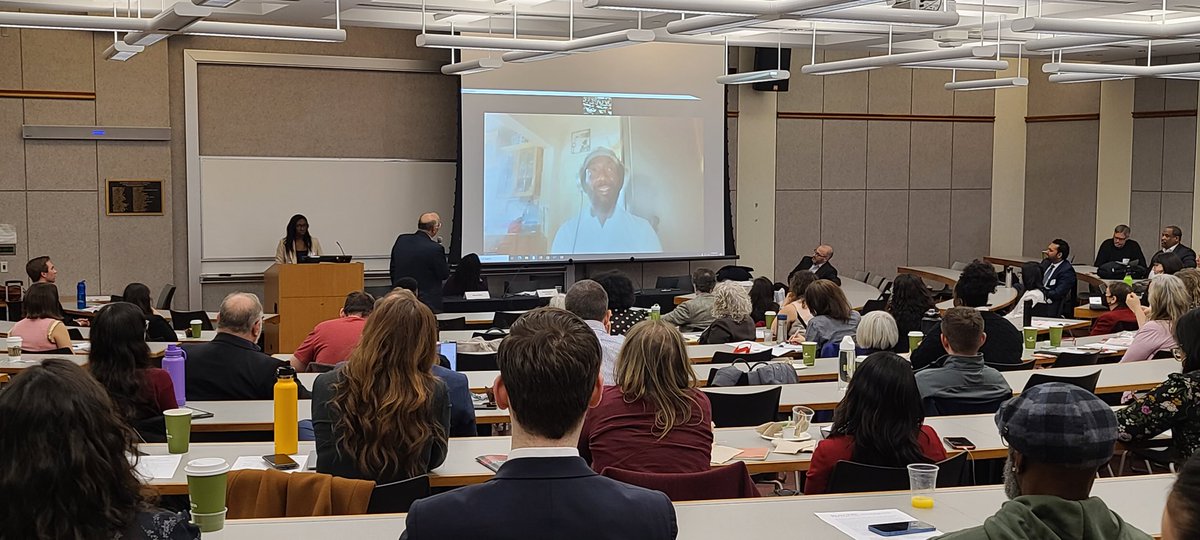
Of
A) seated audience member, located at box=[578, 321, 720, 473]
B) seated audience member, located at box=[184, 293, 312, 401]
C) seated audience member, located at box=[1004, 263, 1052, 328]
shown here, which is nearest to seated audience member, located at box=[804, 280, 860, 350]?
seated audience member, located at box=[1004, 263, 1052, 328]

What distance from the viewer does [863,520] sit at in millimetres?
3299

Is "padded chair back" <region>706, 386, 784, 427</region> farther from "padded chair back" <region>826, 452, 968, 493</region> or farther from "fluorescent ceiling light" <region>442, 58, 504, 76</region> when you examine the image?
"fluorescent ceiling light" <region>442, 58, 504, 76</region>

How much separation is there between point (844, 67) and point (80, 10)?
680cm

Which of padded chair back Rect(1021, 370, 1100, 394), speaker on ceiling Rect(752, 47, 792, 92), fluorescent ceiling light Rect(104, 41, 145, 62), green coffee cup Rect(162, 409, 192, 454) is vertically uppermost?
speaker on ceiling Rect(752, 47, 792, 92)

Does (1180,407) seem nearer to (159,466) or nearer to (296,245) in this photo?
(159,466)

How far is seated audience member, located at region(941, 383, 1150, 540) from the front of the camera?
2.03 metres

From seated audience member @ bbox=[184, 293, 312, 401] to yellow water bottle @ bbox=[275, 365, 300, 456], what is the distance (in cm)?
134

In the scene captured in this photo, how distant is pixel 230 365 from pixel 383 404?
6.56 ft

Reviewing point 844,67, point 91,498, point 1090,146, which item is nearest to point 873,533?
point 91,498

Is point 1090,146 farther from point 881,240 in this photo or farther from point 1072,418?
point 1072,418

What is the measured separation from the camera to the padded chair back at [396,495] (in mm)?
3332

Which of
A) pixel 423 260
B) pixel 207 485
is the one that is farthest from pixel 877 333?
pixel 423 260

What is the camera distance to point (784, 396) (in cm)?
563

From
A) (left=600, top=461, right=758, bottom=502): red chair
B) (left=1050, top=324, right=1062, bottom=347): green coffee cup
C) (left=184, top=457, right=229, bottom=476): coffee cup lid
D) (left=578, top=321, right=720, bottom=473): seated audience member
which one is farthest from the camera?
(left=1050, top=324, right=1062, bottom=347): green coffee cup
